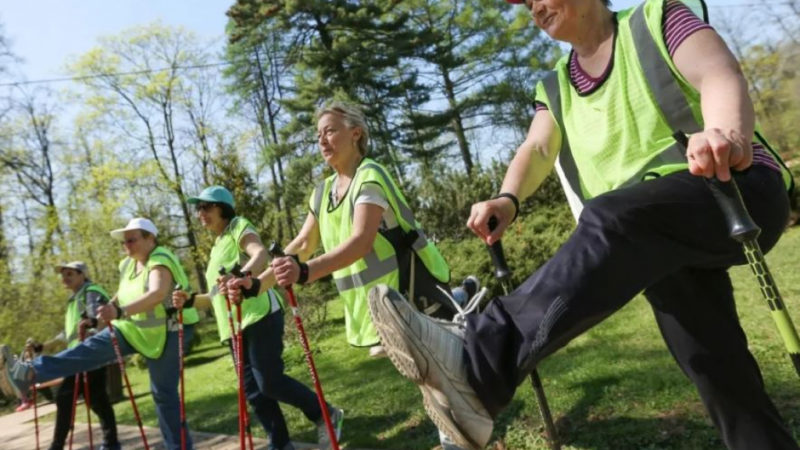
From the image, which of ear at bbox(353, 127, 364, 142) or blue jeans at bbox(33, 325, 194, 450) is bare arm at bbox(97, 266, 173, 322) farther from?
ear at bbox(353, 127, 364, 142)

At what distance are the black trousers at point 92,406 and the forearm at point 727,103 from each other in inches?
229

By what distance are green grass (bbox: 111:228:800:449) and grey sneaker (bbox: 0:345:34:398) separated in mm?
1953

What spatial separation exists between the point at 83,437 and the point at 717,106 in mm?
7950

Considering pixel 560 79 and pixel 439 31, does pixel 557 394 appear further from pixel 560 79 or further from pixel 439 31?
pixel 439 31

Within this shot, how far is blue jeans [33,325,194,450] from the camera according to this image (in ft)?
15.4

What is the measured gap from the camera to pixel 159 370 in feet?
15.5

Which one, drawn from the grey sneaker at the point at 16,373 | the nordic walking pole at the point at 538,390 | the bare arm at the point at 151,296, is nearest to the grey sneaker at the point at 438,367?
the nordic walking pole at the point at 538,390

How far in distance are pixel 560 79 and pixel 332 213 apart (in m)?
1.53

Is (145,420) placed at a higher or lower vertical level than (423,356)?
lower

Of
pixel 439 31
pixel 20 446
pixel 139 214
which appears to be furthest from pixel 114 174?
pixel 20 446

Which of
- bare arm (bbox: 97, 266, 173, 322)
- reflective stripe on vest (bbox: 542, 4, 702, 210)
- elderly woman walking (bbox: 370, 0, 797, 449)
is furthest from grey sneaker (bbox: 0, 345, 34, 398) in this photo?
reflective stripe on vest (bbox: 542, 4, 702, 210)

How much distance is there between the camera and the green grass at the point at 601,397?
3439 mm

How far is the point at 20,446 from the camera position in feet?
25.1

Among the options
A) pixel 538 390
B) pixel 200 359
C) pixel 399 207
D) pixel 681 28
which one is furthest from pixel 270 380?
pixel 200 359
